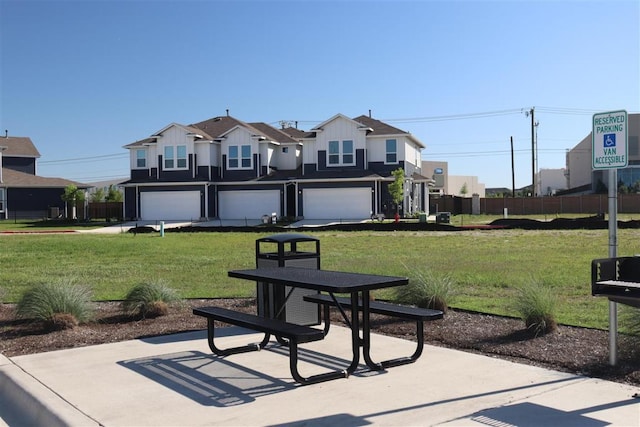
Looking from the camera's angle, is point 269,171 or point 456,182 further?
point 456,182

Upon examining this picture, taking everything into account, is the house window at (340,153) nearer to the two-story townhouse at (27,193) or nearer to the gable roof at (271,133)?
the gable roof at (271,133)

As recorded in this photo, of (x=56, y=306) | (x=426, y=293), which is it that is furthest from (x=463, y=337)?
(x=56, y=306)

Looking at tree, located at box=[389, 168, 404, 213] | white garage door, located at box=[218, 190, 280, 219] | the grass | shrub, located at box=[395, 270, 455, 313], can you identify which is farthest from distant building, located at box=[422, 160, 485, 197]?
shrub, located at box=[395, 270, 455, 313]

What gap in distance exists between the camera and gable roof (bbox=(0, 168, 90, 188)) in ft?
189

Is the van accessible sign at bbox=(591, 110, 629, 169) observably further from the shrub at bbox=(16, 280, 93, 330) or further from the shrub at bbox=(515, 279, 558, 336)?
the shrub at bbox=(16, 280, 93, 330)

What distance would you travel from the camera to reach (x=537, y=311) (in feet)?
25.2

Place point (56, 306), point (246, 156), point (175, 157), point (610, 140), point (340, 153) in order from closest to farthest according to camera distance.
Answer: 1. point (610, 140)
2. point (56, 306)
3. point (340, 153)
4. point (246, 156)
5. point (175, 157)

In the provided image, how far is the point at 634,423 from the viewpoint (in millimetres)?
4699

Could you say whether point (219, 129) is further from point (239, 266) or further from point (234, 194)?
point (239, 266)

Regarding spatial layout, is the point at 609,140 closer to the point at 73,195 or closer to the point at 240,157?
the point at 240,157

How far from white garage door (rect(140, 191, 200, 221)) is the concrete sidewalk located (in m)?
41.8

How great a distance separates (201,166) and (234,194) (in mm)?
3262

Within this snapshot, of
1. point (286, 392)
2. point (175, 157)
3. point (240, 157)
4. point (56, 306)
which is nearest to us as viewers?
point (286, 392)

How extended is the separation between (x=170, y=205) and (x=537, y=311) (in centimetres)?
4407
